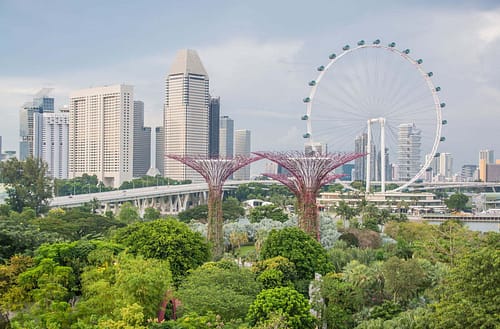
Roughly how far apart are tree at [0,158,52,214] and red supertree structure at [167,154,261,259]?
2513 centimetres

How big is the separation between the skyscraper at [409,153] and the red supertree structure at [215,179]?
116 metres

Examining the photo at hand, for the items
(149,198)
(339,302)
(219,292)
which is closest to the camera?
(219,292)

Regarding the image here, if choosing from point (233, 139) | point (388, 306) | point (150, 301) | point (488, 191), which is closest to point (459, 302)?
point (388, 306)

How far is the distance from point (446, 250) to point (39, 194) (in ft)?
135

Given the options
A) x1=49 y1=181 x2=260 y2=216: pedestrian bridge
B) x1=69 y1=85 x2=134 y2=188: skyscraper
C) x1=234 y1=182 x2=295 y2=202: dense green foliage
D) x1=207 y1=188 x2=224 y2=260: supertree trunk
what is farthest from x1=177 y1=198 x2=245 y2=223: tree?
x1=69 y1=85 x2=134 y2=188: skyscraper

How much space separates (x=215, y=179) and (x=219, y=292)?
1627 cm

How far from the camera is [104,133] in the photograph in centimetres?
12612

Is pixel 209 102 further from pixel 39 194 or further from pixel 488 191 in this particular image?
pixel 39 194

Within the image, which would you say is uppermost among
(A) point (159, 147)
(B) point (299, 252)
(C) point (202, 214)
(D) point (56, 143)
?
(D) point (56, 143)

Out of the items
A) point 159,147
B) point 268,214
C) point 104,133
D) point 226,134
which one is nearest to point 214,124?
point 159,147

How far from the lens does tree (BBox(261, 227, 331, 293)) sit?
26.1m

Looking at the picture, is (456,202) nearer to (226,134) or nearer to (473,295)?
(473,295)

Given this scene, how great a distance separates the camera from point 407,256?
31828 millimetres

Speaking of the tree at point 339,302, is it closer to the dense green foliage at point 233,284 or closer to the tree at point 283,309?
the dense green foliage at point 233,284
